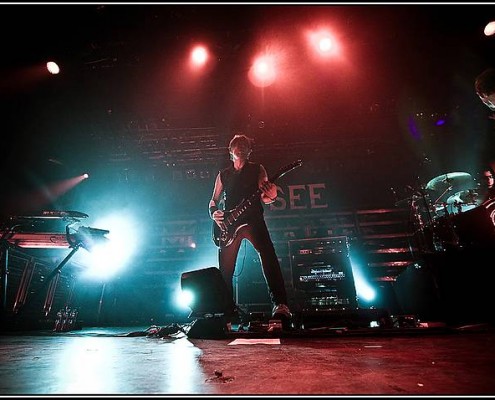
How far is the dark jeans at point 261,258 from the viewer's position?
3174 mm

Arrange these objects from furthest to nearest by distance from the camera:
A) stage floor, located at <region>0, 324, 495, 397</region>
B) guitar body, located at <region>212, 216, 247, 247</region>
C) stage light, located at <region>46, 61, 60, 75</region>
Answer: stage light, located at <region>46, 61, 60, 75</region>, guitar body, located at <region>212, 216, 247, 247</region>, stage floor, located at <region>0, 324, 495, 397</region>

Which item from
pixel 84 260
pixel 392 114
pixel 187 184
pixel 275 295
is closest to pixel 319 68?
pixel 392 114

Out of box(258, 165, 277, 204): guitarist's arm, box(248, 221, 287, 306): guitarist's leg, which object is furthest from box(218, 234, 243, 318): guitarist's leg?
box(258, 165, 277, 204): guitarist's arm

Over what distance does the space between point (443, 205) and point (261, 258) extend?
4.17 meters

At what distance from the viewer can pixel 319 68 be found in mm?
6043

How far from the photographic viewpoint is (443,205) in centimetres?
522

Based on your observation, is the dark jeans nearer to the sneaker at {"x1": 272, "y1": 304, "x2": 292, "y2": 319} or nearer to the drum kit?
the sneaker at {"x1": 272, "y1": 304, "x2": 292, "y2": 319}

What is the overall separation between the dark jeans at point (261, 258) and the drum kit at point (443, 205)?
2641mm

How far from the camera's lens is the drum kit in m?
4.10

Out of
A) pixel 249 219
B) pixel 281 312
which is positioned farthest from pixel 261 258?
pixel 281 312

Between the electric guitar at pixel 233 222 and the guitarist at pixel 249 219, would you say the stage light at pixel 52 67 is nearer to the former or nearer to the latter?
the guitarist at pixel 249 219

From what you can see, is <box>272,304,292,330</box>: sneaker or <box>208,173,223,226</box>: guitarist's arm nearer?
<box>272,304,292,330</box>: sneaker

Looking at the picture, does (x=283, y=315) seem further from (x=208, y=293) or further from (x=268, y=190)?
(x=268, y=190)

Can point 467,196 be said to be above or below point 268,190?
above
